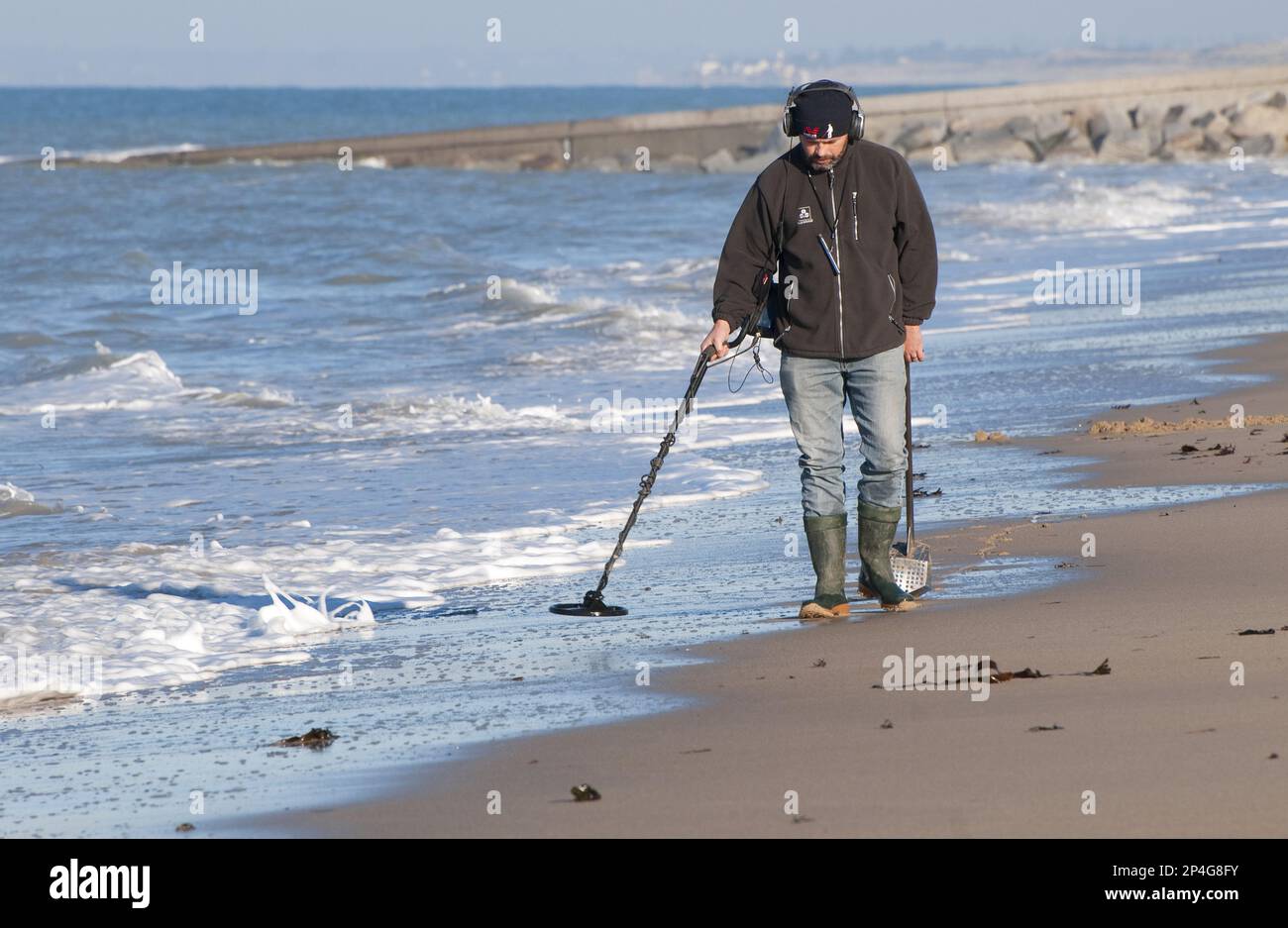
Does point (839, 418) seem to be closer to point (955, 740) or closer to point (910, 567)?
point (910, 567)

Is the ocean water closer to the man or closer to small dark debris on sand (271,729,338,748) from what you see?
small dark debris on sand (271,729,338,748)

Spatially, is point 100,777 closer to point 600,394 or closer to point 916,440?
point 916,440

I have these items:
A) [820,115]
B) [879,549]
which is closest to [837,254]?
[820,115]

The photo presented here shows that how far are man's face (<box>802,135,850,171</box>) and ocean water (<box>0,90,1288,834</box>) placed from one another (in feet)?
4.99

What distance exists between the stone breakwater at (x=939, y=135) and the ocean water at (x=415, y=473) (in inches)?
996

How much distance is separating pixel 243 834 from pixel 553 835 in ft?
2.36

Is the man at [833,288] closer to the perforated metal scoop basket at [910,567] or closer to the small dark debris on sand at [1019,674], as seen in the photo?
the perforated metal scoop basket at [910,567]

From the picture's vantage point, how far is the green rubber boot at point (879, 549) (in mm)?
6109

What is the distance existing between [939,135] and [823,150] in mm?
49539

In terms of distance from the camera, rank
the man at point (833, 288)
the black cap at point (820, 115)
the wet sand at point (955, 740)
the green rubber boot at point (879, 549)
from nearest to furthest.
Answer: the wet sand at point (955, 740) → the black cap at point (820, 115) → the man at point (833, 288) → the green rubber boot at point (879, 549)

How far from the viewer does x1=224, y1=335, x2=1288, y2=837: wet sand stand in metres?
3.87

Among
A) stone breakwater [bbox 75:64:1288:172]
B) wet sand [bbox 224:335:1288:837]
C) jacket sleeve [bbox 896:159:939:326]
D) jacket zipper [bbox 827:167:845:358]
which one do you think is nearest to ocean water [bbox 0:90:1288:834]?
wet sand [bbox 224:335:1288:837]

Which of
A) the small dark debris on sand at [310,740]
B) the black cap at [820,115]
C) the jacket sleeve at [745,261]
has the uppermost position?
the black cap at [820,115]

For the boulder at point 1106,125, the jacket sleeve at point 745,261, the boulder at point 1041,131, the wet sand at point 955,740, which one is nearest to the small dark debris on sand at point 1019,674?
the wet sand at point 955,740
